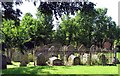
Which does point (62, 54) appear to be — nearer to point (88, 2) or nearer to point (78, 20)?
point (88, 2)

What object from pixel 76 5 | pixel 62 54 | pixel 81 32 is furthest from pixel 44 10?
pixel 81 32

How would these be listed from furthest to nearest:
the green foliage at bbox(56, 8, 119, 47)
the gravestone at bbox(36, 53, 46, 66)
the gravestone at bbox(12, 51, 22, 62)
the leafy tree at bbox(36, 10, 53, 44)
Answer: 1. the green foliage at bbox(56, 8, 119, 47)
2. the leafy tree at bbox(36, 10, 53, 44)
3. the gravestone at bbox(12, 51, 22, 62)
4. the gravestone at bbox(36, 53, 46, 66)

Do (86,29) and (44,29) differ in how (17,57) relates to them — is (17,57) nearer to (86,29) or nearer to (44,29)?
(44,29)

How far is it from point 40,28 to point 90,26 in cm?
1260

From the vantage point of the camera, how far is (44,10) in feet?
48.2

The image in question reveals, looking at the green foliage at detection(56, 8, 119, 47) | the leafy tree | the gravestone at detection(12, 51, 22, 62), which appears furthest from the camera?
the green foliage at detection(56, 8, 119, 47)

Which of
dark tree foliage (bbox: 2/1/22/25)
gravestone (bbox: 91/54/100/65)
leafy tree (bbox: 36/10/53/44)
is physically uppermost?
leafy tree (bbox: 36/10/53/44)

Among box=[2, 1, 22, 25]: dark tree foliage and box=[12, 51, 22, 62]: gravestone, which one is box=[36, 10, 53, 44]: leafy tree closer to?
box=[12, 51, 22, 62]: gravestone

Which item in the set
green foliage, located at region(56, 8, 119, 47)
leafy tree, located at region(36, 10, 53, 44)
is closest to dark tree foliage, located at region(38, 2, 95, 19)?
leafy tree, located at region(36, 10, 53, 44)

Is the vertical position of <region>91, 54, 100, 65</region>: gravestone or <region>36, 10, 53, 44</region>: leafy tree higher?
<region>36, 10, 53, 44</region>: leafy tree

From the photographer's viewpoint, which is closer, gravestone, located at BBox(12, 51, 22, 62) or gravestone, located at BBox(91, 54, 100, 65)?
gravestone, located at BBox(91, 54, 100, 65)

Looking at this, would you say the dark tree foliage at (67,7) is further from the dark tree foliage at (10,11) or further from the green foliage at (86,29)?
the green foliage at (86,29)

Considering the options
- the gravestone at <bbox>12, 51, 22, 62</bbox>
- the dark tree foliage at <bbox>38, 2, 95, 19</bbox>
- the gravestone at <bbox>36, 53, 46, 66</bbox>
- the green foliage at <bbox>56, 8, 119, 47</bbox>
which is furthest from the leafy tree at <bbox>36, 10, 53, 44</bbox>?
the dark tree foliage at <bbox>38, 2, 95, 19</bbox>

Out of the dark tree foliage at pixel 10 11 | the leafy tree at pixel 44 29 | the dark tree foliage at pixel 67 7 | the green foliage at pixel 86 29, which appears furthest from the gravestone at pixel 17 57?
the green foliage at pixel 86 29
